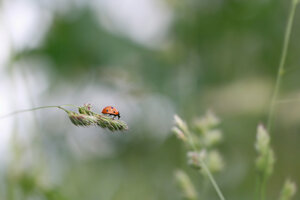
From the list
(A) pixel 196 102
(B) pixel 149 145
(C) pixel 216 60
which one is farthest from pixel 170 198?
(C) pixel 216 60

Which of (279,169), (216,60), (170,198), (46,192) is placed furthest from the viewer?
(216,60)

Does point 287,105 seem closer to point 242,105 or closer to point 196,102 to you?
point 242,105

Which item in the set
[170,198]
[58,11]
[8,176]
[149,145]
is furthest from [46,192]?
[58,11]

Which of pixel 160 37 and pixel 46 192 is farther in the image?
pixel 160 37

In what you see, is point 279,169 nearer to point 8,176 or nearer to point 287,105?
point 287,105

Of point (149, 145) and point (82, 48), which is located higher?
point (82, 48)

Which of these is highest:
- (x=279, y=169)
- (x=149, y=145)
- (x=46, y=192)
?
(x=149, y=145)

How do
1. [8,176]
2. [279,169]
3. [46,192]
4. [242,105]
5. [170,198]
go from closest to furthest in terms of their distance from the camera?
1. [46,192]
2. [8,176]
3. [170,198]
4. [279,169]
5. [242,105]
